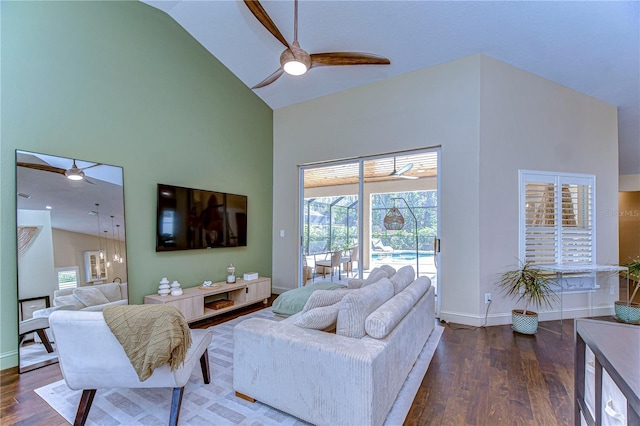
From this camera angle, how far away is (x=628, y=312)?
3.72 metres

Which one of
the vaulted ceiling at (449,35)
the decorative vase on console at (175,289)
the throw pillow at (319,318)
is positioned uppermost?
the vaulted ceiling at (449,35)

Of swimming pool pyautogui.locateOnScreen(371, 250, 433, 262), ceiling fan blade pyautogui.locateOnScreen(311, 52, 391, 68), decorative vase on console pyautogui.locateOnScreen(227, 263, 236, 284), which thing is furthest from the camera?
decorative vase on console pyautogui.locateOnScreen(227, 263, 236, 284)

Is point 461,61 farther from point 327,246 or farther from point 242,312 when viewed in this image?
point 242,312

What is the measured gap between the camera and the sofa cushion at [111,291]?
3057 millimetres

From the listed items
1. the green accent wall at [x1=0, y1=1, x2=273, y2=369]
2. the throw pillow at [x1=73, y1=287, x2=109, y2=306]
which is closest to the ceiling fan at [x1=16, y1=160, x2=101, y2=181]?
the green accent wall at [x1=0, y1=1, x2=273, y2=369]

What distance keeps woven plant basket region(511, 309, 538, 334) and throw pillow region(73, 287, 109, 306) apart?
4.65 metres

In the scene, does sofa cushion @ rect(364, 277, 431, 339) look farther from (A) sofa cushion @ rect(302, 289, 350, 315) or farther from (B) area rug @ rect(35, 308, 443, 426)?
(B) area rug @ rect(35, 308, 443, 426)

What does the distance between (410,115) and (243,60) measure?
273 cm

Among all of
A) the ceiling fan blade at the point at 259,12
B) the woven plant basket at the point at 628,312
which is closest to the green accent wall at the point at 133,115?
the ceiling fan blade at the point at 259,12

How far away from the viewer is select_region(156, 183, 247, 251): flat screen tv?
12.2 ft

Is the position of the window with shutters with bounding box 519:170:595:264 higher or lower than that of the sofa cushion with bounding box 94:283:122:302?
higher

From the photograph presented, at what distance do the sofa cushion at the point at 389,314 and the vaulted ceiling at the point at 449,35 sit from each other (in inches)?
121

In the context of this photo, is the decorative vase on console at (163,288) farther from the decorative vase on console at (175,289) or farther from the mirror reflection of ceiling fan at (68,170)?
the mirror reflection of ceiling fan at (68,170)

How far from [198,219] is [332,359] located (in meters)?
3.11
